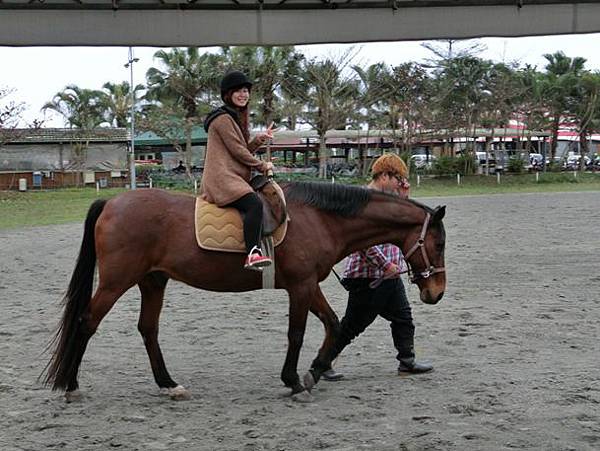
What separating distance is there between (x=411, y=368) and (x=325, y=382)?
Answer: 754 millimetres

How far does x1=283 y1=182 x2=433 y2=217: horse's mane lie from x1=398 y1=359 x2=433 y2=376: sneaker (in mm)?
1336

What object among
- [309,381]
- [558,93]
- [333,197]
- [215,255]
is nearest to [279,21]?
[333,197]

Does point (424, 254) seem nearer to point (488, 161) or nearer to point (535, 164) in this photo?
point (488, 161)

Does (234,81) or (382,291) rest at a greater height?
(234,81)

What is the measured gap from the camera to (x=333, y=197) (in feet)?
20.6

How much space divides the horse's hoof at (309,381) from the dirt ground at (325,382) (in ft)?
0.32

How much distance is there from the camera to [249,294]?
35.5 feet

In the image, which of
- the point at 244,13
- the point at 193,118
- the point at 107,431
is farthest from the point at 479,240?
the point at 193,118

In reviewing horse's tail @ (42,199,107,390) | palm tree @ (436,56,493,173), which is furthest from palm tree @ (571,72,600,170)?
horse's tail @ (42,199,107,390)

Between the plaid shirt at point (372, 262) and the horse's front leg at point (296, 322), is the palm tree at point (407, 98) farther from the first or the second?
the horse's front leg at point (296, 322)

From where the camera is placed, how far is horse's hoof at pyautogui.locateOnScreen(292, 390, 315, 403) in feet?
19.2

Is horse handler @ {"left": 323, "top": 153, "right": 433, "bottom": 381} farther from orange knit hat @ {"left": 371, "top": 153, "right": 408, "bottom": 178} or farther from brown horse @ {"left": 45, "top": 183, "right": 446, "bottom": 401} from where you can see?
brown horse @ {"left": 45, "top": 183, "right": 446, "bottom": 401}

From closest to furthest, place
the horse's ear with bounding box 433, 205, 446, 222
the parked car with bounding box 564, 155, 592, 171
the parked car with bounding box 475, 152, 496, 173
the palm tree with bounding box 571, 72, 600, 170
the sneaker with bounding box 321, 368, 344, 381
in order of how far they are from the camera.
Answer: the horse's ear with bounding box 433, 205, 446, 222 < the sneaker with bounding box 321, 368, 344, 381 < the parked car with bounding box 475, 152, 496, 173 < the palm tree with bounding box 571, 72, 600, 170 < the parked car with bounding box 564, 155, 592, 171

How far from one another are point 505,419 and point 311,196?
7.69ft
